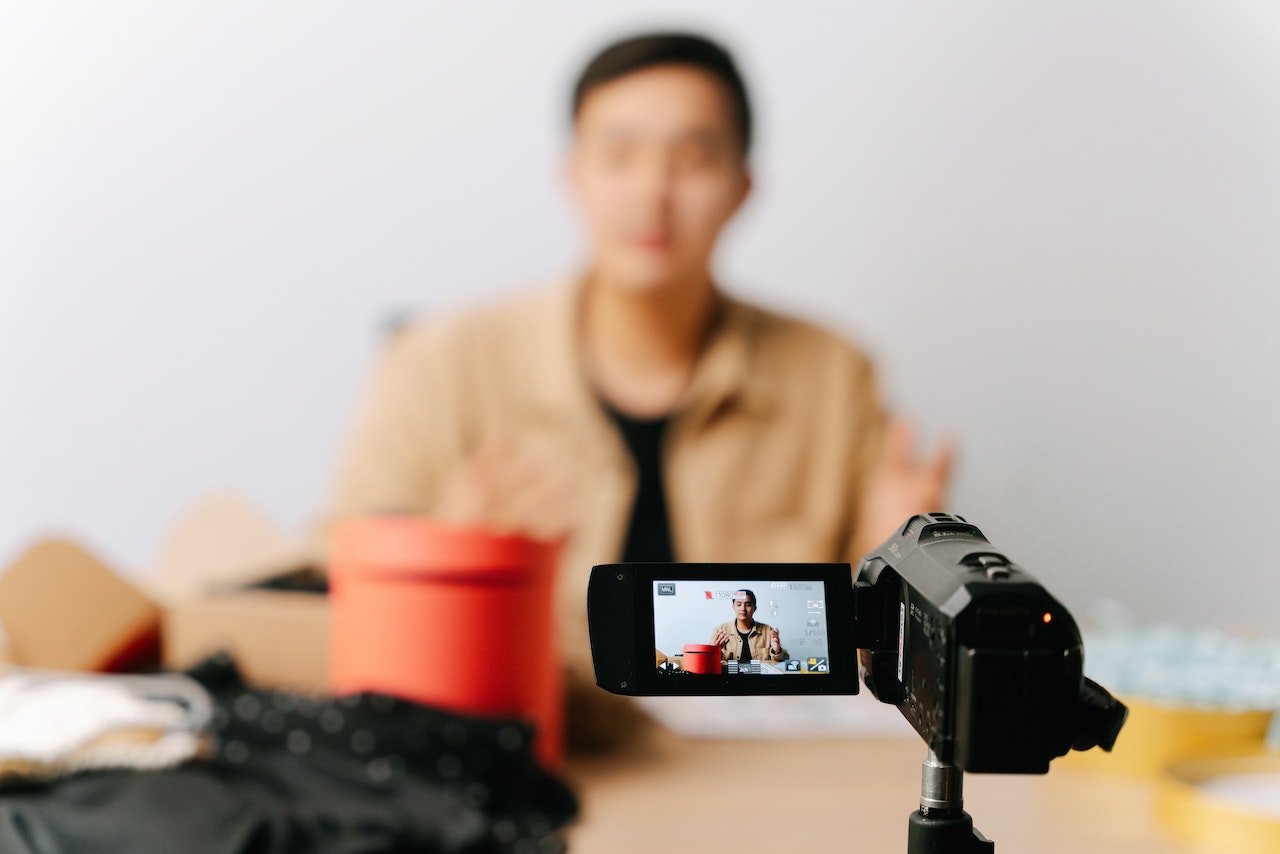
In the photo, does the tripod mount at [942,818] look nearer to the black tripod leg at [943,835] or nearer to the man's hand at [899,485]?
the black tripod leg at [943,835]

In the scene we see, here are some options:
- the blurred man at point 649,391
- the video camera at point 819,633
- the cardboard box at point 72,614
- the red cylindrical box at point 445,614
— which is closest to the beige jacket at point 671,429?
the blurred man at point 649,391

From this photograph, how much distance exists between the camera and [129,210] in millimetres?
1750

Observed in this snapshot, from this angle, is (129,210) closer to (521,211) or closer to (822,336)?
(521,211)

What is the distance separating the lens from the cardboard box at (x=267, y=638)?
0.84 m

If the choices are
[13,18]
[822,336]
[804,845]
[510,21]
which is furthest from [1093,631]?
[13,18]

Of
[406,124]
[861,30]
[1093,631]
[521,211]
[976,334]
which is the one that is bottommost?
[1093,631]

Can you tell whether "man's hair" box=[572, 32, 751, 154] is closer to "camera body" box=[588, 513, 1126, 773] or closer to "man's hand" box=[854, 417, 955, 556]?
"man's hand" box=[854, 417, 955, 556]

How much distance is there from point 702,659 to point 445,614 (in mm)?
391

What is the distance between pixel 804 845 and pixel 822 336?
1.16 metres

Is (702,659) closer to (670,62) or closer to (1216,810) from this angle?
(1216,810)

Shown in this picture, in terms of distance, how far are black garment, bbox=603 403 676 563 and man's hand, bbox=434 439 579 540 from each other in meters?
0.09

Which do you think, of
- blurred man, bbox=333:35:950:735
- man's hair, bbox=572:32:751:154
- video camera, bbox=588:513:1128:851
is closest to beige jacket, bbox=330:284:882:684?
blurred man, bbox=333:35:950:735

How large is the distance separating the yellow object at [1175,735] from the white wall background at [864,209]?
3.30ft

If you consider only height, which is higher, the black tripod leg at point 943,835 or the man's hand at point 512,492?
the black tripod leg at point 943,835
